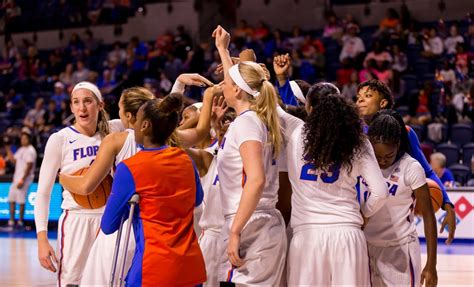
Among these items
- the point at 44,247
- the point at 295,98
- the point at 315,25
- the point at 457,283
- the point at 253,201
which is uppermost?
the point at 315,25

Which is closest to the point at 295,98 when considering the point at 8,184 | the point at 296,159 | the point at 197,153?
the point at 197,153

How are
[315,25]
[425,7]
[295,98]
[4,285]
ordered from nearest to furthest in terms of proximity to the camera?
[295,98] → [4,285] → [425,7] → [315,25]

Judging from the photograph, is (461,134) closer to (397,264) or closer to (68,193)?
(397,264)

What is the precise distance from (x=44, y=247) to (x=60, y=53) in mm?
18591

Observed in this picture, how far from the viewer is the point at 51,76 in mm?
22250

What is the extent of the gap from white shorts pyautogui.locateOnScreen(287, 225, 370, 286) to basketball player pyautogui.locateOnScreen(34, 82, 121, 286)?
4.94ft

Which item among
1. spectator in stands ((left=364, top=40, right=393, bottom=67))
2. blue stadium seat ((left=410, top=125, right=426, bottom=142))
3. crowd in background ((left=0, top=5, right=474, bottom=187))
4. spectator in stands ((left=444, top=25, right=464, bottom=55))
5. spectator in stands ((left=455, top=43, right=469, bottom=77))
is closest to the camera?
blue stadium seat ((left=410, top=125, right=426, bottom=142))

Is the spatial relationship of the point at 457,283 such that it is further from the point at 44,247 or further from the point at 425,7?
the point at 425,7

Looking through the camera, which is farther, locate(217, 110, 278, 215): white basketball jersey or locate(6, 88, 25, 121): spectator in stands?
locate(6, 88, 25, 121): spectator in stands

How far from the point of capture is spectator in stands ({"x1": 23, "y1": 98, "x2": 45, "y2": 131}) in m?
19.6

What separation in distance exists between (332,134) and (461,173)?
409 inches

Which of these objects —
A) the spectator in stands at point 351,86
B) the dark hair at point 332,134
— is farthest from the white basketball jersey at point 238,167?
the spectator in stands at point 351,86

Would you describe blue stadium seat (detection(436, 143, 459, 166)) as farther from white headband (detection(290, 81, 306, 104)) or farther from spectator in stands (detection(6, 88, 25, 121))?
spectator in stands (detection(6, 88, 25, 121))

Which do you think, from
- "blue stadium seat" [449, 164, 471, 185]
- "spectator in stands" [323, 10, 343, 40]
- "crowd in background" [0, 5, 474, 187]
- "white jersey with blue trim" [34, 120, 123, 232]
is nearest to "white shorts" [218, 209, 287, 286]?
"white jersey with blue trim" [34, 120, 123, 232]
